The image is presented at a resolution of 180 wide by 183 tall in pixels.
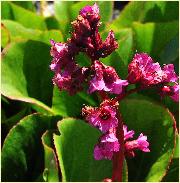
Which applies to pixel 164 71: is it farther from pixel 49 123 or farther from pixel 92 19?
pixel 49 123

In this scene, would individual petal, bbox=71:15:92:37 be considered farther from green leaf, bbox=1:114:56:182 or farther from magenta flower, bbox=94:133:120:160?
green leaf, bbox=1:114:56:182

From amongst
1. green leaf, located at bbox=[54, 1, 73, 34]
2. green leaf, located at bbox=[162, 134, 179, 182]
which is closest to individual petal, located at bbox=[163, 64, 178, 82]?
green leaf, located at bbox=[162, 134, 179, 182]

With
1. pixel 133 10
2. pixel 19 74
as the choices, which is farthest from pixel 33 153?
pixel 133 10

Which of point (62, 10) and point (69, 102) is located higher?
point (62, 10)

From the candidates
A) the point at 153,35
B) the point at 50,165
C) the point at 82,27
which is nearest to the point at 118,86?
the point at 82,27

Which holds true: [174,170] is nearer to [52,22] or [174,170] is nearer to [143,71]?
[143,71]
